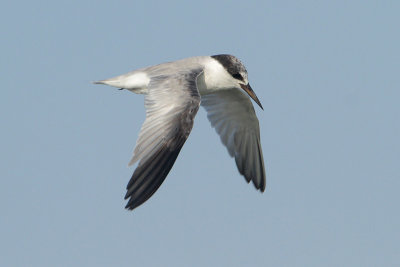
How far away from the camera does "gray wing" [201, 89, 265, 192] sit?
1598cm

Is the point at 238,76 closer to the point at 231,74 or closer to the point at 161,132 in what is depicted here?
the point at 231,74

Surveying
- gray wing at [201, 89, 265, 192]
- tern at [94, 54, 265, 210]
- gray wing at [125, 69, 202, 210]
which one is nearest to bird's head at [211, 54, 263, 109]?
tern at [94, 54, 265, 210]

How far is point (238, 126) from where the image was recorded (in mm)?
16188

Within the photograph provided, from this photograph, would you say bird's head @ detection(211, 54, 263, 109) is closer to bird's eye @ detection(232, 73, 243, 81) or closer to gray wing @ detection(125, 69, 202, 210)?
bird's eye @ detection(232, 73, 243, 81)

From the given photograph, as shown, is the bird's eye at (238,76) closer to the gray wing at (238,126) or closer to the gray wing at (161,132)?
the gray wing at (161,132)

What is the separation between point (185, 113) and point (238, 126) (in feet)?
14.1

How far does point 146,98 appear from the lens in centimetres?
1235

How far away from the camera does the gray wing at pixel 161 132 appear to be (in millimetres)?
11078

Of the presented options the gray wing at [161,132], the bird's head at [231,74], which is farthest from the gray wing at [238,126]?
the gray wing at [161,132]

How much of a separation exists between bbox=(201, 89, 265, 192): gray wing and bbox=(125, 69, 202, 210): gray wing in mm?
3280

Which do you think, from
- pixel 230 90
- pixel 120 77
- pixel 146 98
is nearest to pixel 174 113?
pixel 146 98

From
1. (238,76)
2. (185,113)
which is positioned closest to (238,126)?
(238,76)

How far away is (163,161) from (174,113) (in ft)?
3.01

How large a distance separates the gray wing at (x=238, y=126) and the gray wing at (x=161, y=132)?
328 cm
